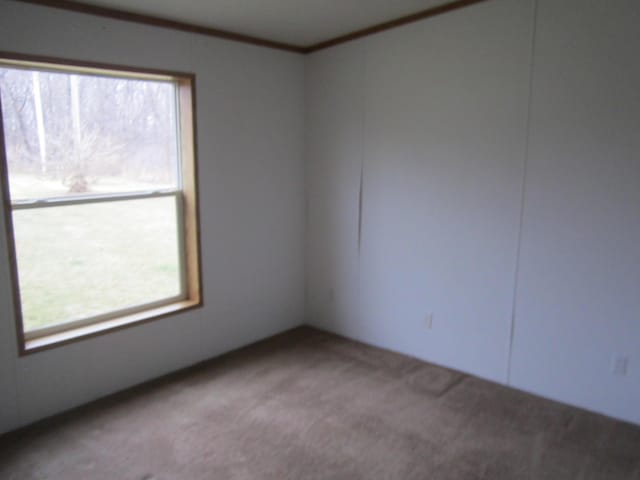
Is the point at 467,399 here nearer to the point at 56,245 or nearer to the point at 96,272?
the point at 96,272

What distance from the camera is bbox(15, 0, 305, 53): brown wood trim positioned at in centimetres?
274

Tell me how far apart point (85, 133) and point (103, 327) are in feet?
4.09

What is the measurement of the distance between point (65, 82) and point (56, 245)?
0.99m

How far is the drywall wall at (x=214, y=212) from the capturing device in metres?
2.76

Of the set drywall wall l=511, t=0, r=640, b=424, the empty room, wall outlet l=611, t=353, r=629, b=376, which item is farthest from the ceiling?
wall outlet l=611, t=353, r=629, b=376

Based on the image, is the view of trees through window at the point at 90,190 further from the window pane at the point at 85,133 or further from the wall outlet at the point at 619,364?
the wall outlet at the point at 619,364

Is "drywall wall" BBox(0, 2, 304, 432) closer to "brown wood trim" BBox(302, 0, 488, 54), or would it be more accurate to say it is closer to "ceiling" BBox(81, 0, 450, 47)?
"ceiling" BBox(81, 0, 450, 47)

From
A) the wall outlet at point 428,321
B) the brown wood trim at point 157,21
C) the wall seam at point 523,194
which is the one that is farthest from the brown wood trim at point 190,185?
the wall seam at point 523,194

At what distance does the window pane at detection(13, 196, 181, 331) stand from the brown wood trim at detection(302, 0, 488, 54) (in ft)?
5.72

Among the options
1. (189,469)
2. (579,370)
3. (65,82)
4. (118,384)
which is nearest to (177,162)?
(65,82)

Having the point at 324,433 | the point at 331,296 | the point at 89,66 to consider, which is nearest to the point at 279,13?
the point at 89,66

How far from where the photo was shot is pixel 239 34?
3559 millimetres

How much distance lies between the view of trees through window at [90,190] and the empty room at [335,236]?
0.01 m

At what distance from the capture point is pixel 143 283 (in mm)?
3424
